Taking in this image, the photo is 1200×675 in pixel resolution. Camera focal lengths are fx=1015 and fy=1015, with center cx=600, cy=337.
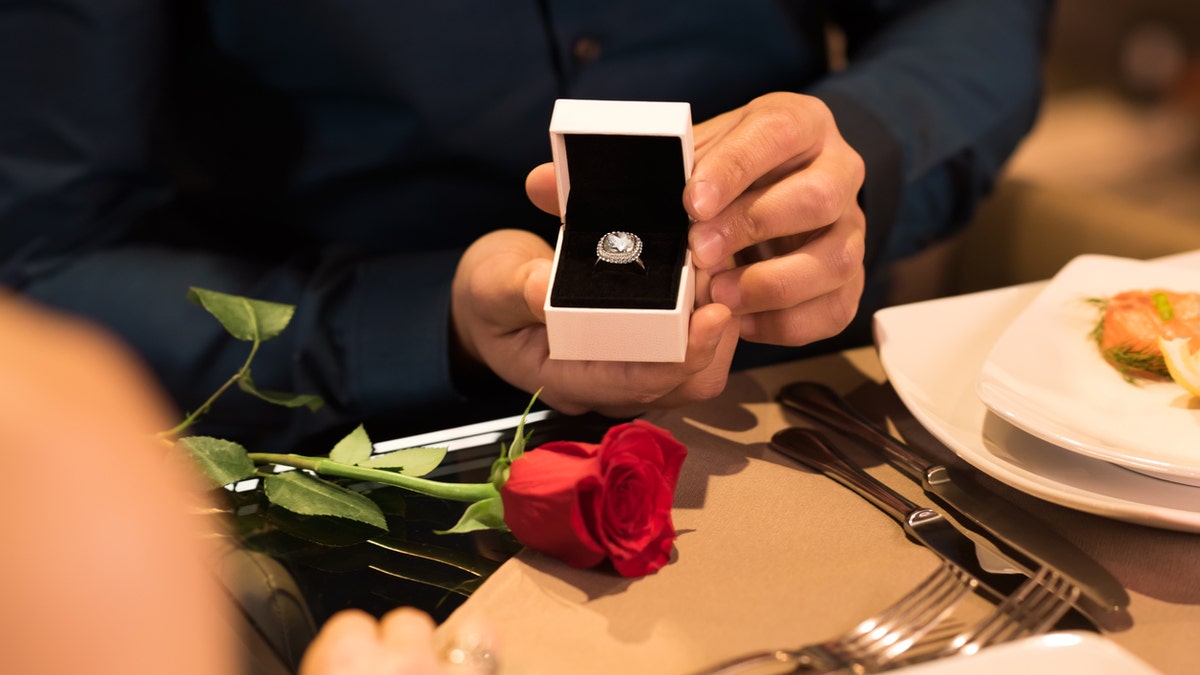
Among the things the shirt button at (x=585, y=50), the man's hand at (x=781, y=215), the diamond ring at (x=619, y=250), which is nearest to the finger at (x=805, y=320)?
the man's hand at (x=781, y=215)

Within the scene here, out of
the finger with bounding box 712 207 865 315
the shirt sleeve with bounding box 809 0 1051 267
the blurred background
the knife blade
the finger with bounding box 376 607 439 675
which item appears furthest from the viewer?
the blurred background

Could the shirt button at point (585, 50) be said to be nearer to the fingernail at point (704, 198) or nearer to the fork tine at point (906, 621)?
the fingernail at point (704, 198)

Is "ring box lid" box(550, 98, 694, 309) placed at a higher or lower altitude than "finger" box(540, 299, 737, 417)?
higher

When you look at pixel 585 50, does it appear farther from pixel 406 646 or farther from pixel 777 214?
pixel 406 646

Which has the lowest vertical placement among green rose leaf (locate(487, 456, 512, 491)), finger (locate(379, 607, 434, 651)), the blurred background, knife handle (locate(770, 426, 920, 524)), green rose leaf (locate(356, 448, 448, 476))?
the blurred background

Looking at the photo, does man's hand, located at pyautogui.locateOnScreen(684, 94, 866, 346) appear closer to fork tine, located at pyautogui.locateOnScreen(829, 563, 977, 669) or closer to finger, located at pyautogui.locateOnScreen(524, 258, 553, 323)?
finger, located at pyautogui.locateOnScreen(524, 258, 553, 323)

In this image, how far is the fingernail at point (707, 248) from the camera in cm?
51

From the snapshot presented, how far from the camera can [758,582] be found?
436mm

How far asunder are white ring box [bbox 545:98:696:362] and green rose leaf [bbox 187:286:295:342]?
0.51 feet

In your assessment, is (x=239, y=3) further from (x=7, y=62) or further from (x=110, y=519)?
(x=110, y=519)

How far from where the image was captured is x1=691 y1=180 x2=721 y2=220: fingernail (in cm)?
49

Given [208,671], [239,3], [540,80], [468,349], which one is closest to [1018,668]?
[208,671]

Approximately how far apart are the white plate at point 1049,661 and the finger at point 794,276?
243mm

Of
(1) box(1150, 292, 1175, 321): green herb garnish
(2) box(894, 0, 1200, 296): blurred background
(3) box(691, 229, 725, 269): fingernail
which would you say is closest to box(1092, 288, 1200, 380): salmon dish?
(1) box(1150, 292, 1175, 321): green herb garnish
